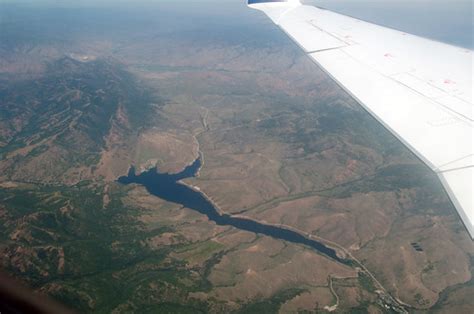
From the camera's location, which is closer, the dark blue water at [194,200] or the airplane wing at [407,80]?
the airplane wing at [407,80]

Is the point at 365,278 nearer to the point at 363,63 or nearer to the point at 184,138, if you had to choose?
the point at 363,63

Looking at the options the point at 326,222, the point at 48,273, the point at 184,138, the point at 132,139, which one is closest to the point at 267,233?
the point at 326,222

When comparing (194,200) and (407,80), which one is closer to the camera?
(407,80)

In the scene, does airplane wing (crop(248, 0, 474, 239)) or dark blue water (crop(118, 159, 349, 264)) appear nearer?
airplane wing (crop(248, 0, 474, 239))

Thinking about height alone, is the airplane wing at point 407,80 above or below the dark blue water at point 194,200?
above

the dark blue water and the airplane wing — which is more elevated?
the airplane wing
